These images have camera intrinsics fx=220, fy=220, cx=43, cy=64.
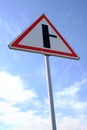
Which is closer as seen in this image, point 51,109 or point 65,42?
point 51,109

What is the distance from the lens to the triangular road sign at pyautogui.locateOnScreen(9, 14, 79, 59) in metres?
3.18

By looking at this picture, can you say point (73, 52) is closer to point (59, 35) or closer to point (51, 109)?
point (59, 35)

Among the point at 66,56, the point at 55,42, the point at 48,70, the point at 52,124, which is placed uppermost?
the point at 55,42

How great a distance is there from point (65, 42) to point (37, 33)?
48 cm

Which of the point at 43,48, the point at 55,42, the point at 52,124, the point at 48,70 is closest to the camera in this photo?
the point at 52,124

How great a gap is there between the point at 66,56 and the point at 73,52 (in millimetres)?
198

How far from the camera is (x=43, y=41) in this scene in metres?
3.32

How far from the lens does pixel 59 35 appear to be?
3564 mm

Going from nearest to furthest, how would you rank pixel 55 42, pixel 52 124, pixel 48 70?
pixel 52 124
pixel 48 70
pixel 55 42

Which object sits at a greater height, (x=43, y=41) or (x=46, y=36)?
(x=46, y=36)

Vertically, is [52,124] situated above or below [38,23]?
below

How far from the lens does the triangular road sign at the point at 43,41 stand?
10.4 feet

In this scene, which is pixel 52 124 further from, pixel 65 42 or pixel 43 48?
pixel 65 42

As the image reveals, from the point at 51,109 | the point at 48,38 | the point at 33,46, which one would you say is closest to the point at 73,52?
the point at 48,38
